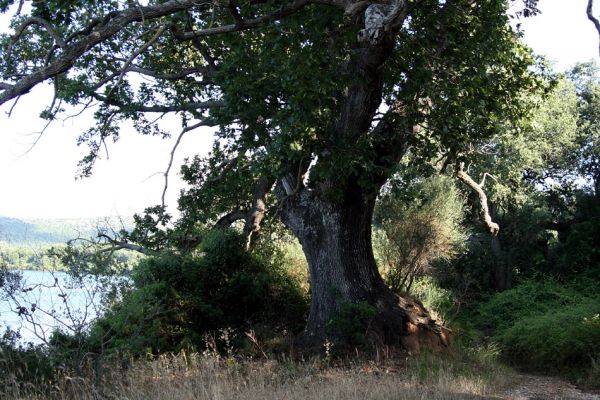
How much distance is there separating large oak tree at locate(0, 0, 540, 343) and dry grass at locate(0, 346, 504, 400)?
2771 millimetres

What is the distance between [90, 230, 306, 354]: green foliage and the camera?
12086mm

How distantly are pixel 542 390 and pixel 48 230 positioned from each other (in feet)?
29.1

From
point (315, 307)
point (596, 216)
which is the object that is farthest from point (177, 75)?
point (596, 216)

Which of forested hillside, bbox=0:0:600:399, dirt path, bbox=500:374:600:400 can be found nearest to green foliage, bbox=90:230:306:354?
forested hillside, bbox=0:0:600:399

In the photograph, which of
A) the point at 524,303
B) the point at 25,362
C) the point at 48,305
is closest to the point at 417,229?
the point at 524,303

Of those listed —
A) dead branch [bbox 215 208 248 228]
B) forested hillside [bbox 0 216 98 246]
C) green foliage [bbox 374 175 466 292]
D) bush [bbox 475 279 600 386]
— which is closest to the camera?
forested hillside [bbox 0 216 98 246]

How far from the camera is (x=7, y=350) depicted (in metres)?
7.05

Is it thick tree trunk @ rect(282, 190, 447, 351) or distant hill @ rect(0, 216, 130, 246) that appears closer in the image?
distant hill @ rect(0, 216, 130, 246)

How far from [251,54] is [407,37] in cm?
283

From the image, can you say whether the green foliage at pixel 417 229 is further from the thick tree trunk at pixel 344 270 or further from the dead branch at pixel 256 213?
the thick tree trunk at pixel 344 270

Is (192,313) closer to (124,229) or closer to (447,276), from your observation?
(124,229)

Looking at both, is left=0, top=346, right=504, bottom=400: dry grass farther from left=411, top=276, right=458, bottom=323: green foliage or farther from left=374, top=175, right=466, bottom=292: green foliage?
left=374, top=175, right=466, bottom=292: green foliage

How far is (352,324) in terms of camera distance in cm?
1012

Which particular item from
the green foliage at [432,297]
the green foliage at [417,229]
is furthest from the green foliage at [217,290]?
the green foliage at [417,229]
